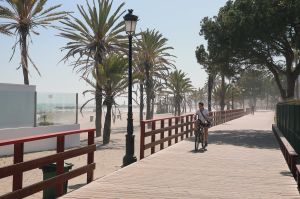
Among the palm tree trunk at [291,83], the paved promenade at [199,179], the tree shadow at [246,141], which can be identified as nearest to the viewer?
the paved promenade at [199,179]

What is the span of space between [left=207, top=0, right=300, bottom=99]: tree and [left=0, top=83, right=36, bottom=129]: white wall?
11745 mm

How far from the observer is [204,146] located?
16.6 metres

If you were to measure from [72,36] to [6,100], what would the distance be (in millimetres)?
16009

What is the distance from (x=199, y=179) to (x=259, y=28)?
1634cm

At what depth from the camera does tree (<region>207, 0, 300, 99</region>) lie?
23.8 metres

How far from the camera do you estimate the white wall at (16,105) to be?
20828 millimetres

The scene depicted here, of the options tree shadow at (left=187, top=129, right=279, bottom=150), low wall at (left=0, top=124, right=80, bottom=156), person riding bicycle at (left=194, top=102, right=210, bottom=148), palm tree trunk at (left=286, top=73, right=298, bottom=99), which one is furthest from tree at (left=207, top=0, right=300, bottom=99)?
low wall at (left=0, top=124, right=80, bottom=156)

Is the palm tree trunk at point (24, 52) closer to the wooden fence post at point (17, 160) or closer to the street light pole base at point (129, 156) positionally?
the street light pole base at point (129, 156)

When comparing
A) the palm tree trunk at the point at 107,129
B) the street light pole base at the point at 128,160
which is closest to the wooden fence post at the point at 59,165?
the street light pole base at the point at 128,160

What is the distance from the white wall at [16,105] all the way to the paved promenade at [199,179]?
9.40 metres

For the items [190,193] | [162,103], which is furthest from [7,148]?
[162,103]

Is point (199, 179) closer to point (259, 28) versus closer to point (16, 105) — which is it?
point (16, 105)

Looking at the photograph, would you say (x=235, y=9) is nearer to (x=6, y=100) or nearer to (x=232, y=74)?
(x=232, y=74)

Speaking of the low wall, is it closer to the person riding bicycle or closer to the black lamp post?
the black lamp post
